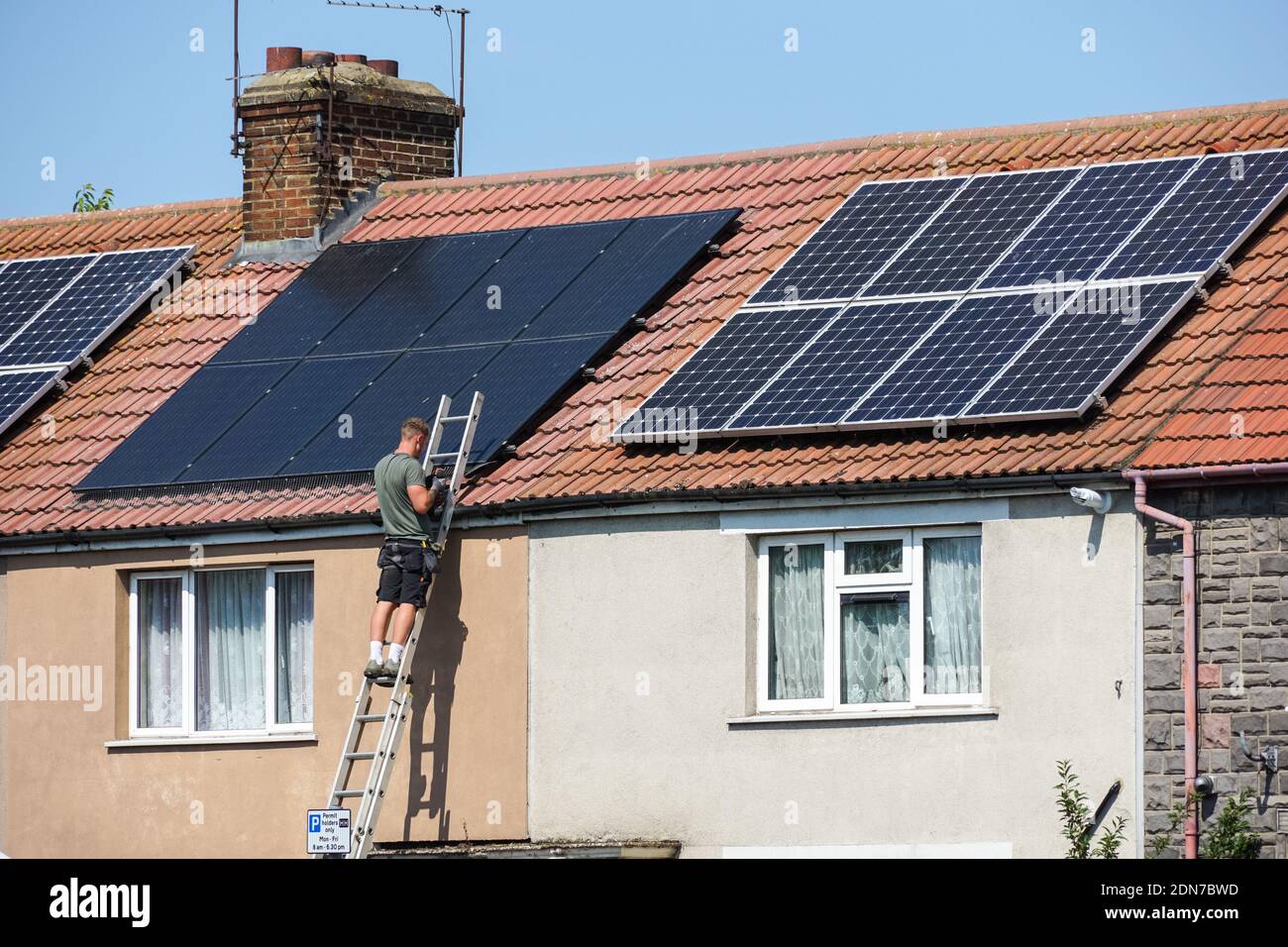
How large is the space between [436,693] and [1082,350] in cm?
582

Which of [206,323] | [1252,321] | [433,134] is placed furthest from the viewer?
[433,134]

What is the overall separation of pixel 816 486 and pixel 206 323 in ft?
26.0

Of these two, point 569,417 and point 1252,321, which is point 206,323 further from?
point 1252,321

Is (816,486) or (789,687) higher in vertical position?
(816,486)

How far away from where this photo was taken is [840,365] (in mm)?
19422

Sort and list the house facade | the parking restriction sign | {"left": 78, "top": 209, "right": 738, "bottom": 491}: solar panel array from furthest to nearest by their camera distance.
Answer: {"left": 78, "top": 209, "right": 738, "bottom": 491}: solar panel array < the parking restriction sign < the house facade

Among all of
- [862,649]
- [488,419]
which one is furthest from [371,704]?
[862,649]

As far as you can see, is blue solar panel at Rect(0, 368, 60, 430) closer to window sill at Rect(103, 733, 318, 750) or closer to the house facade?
the house facade

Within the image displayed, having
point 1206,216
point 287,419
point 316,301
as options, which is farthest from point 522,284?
point 1206,216

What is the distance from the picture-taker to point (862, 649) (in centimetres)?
1855

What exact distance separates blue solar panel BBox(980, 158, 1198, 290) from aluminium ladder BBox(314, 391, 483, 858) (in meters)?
4.50

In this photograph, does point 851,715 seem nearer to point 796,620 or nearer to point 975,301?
point 796,620

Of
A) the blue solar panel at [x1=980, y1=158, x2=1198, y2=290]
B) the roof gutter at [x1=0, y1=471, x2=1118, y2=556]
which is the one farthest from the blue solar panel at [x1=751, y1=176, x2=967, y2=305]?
the roof gutter at [x1=0, y1=471, x2=1118, y2=556]

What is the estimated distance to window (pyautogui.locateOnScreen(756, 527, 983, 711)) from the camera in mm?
18219
